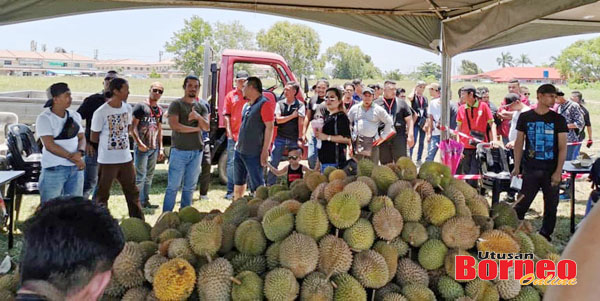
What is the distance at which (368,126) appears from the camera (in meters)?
Result: 6.52

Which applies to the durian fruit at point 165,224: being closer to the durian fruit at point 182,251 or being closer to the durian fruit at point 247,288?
the durian fruit at point 182,251

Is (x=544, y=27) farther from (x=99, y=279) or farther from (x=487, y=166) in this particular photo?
(x=99, y=279)

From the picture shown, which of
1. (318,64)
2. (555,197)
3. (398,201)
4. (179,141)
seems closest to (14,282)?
(398,201)

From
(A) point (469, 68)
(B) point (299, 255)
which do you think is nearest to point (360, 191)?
(B) point (299, 255)

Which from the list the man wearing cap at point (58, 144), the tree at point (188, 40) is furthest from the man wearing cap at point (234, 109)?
the tree at point (188, 40)

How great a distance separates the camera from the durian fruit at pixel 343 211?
225 cm

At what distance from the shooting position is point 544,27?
19.4 feet

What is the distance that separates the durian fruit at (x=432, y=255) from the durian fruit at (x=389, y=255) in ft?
0.46

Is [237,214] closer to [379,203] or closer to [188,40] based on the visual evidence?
[379,203]

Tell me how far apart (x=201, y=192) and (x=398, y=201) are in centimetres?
507

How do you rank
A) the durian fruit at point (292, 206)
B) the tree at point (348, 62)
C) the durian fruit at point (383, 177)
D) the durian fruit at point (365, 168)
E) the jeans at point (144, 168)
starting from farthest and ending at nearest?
1. the tree at point (348, 62)
2. the jeans at point (144, 168)
3. the durian fruit at point (365, 168)
4. the durian fruit at point (383, 177)
5. the durian fruit at point (292, 206)

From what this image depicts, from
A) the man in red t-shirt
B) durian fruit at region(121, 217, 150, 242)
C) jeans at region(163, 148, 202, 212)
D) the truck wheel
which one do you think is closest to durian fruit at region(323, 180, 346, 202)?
durian fruit at region(121, 217, 150, 242)

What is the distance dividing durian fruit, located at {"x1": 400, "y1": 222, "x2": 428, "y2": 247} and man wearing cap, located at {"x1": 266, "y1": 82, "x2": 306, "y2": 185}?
453 centimetres

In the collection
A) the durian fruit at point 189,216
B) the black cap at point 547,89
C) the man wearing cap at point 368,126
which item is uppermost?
the black cap at point 547,89
